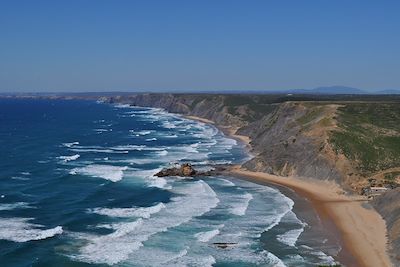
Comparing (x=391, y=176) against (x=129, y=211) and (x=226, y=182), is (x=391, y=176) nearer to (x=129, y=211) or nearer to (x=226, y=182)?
(x=226, y=182)

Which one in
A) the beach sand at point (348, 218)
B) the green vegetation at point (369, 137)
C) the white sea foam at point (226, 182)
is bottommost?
the white sea foam at point (226, 182)

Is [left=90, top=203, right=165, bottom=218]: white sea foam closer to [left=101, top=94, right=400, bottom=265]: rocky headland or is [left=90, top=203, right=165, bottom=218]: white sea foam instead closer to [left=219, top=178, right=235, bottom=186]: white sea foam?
[left=219, top=178, right=235, bottom=186]: white sea foam

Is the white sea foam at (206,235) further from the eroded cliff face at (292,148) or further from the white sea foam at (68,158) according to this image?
the white sea foam at (68,158)

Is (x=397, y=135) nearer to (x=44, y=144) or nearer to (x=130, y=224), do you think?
(x=130, y=224)

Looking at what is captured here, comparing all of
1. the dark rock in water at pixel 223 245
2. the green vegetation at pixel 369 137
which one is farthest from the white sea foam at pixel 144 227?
the green vegetation at pixel 369 137

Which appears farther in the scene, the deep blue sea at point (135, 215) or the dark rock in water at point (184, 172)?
the dark rock in water at point (184, 172)

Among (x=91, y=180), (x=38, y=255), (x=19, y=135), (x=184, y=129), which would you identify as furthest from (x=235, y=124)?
(x=38, y=255)
